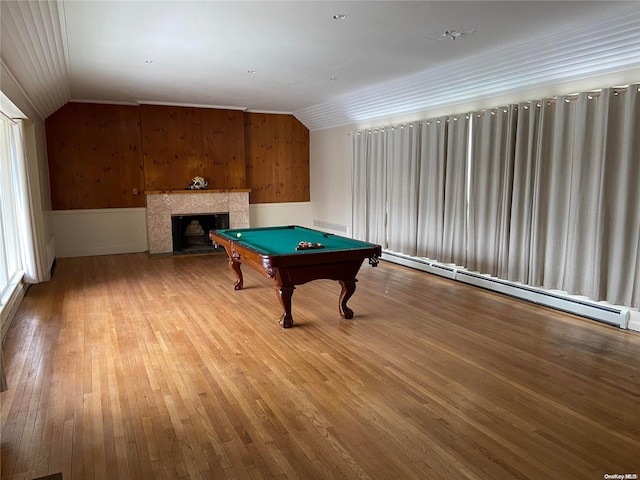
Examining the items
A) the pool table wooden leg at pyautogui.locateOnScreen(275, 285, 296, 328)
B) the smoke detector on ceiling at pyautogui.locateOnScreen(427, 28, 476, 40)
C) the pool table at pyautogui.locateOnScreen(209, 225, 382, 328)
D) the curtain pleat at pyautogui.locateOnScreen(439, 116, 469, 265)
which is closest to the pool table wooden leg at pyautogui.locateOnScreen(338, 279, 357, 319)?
the pool table at pyautogui.locateOnScreen(209, 225, 382, 328)

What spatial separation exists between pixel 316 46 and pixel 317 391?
344cm

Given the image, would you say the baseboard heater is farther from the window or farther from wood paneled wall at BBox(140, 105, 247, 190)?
the window

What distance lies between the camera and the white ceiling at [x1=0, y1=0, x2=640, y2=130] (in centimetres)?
A: 354

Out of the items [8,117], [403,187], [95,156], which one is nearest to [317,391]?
[403,187]

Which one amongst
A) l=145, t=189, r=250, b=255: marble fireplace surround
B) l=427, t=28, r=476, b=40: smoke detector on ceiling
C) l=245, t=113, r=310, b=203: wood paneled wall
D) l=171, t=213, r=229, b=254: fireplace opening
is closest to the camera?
l=427, t=28, r=476, b=40: smoke detector on ceiling

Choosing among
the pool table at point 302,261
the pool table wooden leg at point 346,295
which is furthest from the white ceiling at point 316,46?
the pool table wooden leg at point 346,295

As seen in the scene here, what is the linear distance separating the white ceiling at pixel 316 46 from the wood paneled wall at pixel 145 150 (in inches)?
47.1

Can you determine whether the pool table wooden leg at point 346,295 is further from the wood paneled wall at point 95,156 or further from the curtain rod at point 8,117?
the wood paneled wall at point 95,156

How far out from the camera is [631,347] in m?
3.89

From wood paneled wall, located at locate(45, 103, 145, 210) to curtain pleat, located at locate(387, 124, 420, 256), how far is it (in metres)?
4.80

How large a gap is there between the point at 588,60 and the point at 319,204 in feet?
21.3

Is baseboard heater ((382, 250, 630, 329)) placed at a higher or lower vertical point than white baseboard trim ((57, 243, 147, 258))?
lower

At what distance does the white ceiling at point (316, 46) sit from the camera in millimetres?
3535

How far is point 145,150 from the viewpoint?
332 inches
